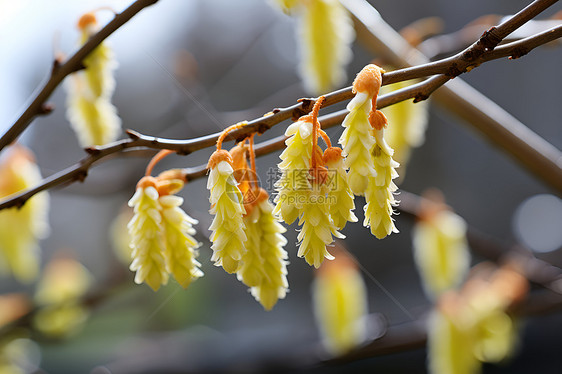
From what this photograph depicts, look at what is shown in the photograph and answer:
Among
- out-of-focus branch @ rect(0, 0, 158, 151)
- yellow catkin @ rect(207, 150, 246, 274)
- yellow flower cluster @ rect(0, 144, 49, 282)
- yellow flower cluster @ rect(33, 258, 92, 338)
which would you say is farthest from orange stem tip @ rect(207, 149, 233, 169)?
yellow flower cluster @ rect(33, 258, 92, 338)

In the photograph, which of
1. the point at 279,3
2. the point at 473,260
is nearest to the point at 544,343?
the point at 473,260

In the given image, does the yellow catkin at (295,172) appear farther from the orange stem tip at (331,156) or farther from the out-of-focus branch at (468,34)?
the out-of-focus branch at (468,34)

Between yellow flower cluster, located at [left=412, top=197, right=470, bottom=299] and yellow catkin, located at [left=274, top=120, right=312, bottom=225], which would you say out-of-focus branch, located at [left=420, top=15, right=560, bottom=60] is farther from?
yellow catkin, located at [left=274, top=120, right=312, bottom=225]

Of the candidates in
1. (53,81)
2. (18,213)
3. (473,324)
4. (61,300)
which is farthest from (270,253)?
(61,300)

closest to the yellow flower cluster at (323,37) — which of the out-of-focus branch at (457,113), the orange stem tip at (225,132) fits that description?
the out-of-focus branch at (457,113)

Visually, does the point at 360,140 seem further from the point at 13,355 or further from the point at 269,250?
the point at 13,355
